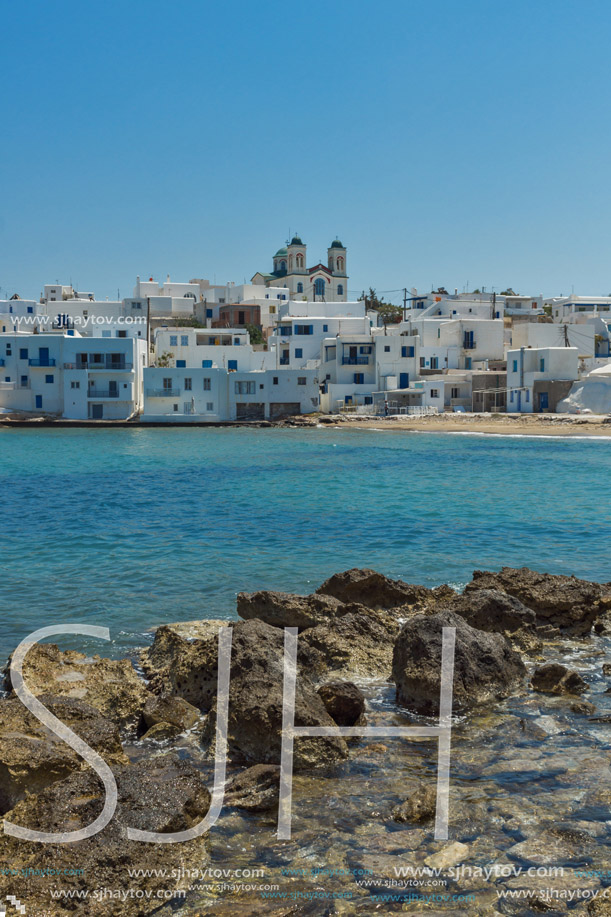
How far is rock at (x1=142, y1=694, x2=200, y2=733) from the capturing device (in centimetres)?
795

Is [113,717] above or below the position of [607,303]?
below

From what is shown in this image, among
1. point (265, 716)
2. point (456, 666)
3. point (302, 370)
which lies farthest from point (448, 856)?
point (302, 370)

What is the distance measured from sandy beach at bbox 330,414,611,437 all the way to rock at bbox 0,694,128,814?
4601cm

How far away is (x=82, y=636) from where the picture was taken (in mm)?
11352

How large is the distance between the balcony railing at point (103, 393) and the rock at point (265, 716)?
5688cm

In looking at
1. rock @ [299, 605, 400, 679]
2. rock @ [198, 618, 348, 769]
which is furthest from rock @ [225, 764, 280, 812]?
rock @ [299, 605, 400, 679]

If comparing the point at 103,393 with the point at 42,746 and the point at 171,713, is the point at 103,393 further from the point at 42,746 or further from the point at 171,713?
the point at 42,746

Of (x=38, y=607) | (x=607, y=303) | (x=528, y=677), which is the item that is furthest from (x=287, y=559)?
(x=607, y=303)

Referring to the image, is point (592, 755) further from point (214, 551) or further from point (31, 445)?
point (31, 445)

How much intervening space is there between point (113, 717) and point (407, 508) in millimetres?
16200

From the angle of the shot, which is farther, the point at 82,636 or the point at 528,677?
the point at 82,636

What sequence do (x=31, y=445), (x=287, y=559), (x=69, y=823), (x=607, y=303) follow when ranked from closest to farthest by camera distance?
(x=69, y=823) → (x=287, y=559) → (x=31, y=445) → (x=607, y=303)

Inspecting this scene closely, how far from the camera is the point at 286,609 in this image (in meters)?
10.9

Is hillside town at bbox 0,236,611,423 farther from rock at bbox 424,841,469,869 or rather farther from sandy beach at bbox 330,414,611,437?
rock at bbox 424,841,469,869
